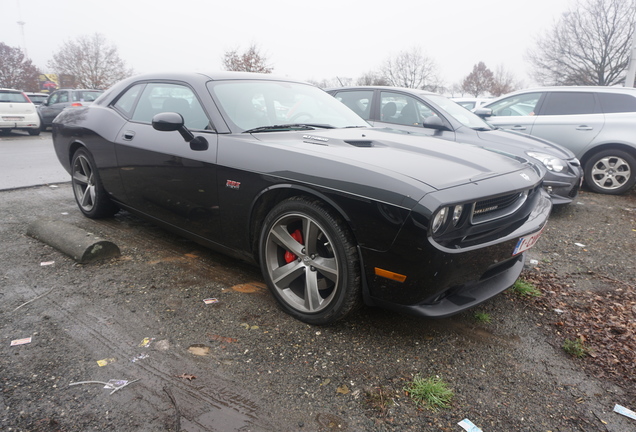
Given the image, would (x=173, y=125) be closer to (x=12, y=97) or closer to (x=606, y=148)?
(x=606, y=148)

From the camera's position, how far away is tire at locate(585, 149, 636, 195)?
7.08 meters

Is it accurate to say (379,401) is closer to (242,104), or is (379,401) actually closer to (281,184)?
(281,184)

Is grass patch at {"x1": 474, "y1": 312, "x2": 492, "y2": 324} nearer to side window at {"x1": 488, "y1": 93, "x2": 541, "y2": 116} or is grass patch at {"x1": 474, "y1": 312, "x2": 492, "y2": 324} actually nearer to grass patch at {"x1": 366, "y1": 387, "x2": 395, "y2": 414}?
grass patch at {"x1": 366, "y1": 387, "x2": 395, "y2": 414}

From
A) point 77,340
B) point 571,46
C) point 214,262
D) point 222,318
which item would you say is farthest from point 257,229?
point 571,46

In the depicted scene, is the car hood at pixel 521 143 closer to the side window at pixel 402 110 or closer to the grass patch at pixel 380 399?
the side window at pixel 402 110

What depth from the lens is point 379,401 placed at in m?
2.13

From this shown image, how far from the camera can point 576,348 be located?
2596mm

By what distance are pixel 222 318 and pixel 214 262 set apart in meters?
1.02

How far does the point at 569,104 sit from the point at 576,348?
20.9 feet

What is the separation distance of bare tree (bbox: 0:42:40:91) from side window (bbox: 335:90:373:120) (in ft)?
154

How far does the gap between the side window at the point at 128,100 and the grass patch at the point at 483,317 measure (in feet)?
11.4

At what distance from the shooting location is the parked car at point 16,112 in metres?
14.4

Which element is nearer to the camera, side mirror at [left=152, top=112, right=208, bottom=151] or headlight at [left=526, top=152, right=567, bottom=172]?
side mirror at [left=152, top=112, right=208, bottom=151]

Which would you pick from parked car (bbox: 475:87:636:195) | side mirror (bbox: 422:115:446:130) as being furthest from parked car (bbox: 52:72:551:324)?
parked car (bbox: 475:87:636:195)
